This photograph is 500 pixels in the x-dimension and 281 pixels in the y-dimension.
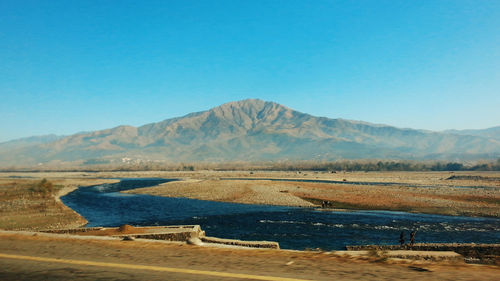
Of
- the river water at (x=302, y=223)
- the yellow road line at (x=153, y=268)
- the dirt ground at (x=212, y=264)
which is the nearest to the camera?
the yellow road line at (x=153, y=268)

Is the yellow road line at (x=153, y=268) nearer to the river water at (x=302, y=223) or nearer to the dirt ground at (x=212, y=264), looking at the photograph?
the dirt ground at (x=212, y=264)

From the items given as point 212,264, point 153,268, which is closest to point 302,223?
point 212,264

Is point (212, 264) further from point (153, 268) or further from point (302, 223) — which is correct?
point (302, 223)

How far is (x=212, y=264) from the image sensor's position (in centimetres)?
991

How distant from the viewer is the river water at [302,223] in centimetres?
2909

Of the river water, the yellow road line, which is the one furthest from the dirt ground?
the river water

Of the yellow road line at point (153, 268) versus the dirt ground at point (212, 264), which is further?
the dirt ground at point (212, 264)

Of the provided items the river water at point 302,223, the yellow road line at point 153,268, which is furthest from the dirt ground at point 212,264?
the river water at point 302,223

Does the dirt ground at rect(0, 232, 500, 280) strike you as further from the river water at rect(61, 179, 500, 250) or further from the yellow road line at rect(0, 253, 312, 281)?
the river water at rect(61, 179, 500, 250)

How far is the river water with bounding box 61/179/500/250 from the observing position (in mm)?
29094

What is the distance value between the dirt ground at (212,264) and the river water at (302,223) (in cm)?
1548

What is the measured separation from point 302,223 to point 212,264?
28331 millimetres

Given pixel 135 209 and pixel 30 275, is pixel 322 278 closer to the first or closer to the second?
pixel 30 275

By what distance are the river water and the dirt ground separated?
15477mm
